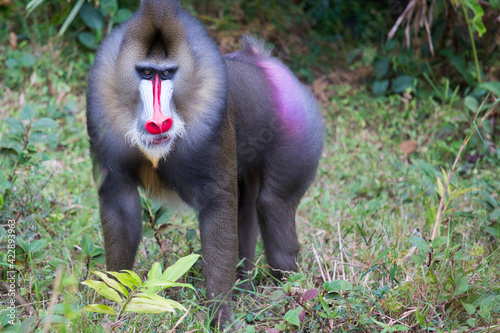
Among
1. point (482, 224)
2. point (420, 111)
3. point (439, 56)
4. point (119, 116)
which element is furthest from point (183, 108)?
point (439, 56)

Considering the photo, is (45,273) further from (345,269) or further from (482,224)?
(482,224)

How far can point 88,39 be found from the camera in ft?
17.5

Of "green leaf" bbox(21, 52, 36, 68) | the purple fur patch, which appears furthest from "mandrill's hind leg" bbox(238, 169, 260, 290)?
"green leaf" bbox(21, 52, 36, 68)

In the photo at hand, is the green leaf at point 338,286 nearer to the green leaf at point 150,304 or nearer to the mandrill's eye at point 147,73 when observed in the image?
the green leaf at point 150,304

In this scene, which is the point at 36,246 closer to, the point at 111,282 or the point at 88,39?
the point at 111,282

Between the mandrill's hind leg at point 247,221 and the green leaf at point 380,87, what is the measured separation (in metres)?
2.39

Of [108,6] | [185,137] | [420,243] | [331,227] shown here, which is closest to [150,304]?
[185,137]

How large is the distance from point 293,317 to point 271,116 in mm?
1148

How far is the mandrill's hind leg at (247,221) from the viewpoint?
135 inches

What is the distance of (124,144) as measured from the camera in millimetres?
2611

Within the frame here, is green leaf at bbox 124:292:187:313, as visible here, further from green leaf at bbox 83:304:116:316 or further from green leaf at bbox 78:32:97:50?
green leaf at bbox 78:32:97:50

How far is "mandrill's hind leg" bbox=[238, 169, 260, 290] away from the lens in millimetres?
3441

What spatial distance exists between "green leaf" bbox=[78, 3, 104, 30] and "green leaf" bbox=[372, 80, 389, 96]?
8.21 ft

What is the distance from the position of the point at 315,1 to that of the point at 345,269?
163 inches
